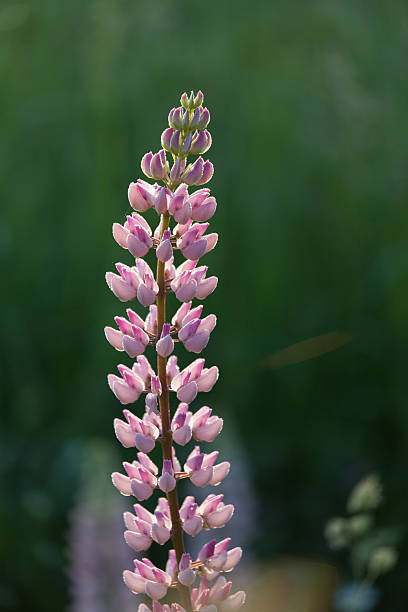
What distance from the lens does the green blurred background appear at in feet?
9.78

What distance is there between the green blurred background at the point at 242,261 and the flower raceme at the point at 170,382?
1.51 metres

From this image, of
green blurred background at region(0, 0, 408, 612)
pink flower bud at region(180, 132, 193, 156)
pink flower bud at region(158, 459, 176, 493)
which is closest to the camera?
pink flower bud at region(158, 459, 176, 493)

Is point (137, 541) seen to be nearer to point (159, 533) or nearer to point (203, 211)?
point (159, 533)

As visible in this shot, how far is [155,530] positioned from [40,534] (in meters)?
1.92

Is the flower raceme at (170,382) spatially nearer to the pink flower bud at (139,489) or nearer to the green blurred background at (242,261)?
the pink flower bud at (139,489)

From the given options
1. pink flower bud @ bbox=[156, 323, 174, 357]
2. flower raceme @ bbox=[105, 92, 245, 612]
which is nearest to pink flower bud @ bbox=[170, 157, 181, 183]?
flower raceme @ bbox=[105, 92, 245, 612]

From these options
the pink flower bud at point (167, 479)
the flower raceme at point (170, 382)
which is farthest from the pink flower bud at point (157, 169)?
the pink flower bud at point (167, 479)

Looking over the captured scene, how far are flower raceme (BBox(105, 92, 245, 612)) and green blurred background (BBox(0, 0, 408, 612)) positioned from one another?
4.96ft

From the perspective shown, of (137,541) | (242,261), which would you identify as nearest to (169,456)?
(137,541)

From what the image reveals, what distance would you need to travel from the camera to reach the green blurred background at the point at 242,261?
2.98m

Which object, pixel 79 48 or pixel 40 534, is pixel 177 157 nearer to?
pixel 40 534

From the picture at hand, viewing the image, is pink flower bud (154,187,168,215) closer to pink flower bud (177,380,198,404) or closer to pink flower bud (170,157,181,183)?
pink flower bud (170,157,181,183)

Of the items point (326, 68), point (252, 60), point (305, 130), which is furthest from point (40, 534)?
point (252, 60)

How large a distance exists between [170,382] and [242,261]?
3032 millimetres
